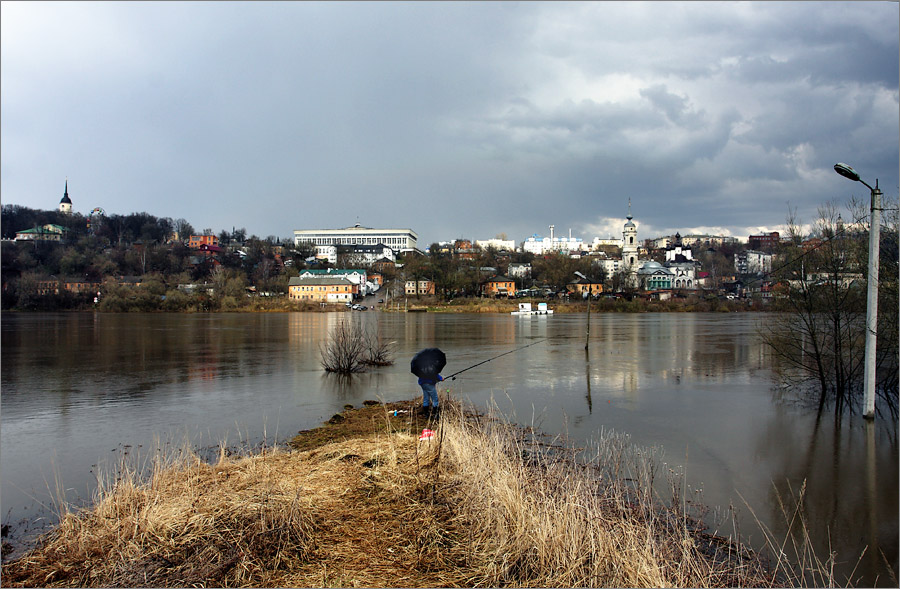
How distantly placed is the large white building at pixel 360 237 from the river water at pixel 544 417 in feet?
422

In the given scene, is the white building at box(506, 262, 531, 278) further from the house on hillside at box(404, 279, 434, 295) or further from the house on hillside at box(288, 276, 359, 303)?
the house on hillside at box(288, 276, 359, 303)

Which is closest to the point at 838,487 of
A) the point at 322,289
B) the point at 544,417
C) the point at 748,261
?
the point at 544,417

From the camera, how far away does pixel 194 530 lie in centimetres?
468

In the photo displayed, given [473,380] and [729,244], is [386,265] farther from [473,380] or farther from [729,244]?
[729,244]

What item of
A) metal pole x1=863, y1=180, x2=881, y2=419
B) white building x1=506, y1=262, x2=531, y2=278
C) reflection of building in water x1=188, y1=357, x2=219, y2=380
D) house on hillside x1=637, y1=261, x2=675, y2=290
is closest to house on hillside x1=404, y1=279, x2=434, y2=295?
white building x1=506, y1=262, x2=531, y2=278

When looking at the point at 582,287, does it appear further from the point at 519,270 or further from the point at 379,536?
the point at 379,536

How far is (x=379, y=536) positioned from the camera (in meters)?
4.79

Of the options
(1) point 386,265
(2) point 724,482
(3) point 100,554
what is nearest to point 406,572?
(3) point 100,554

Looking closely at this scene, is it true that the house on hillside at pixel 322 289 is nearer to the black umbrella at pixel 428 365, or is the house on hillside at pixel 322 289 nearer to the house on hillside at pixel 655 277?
the house on hillside at pixel 655 277

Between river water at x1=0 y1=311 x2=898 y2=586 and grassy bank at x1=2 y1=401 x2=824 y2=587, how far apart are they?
1772mm

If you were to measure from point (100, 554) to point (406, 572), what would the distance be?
2.65m

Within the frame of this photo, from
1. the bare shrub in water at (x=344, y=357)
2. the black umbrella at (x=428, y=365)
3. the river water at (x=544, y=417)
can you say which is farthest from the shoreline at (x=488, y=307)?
the black umbrella at (x=428, y=365)

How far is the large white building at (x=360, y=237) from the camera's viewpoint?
151125mm

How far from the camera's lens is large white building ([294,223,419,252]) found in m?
151
